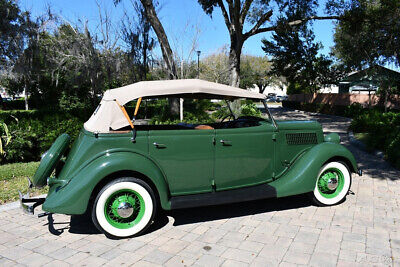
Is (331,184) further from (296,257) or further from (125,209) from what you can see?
(125,209)

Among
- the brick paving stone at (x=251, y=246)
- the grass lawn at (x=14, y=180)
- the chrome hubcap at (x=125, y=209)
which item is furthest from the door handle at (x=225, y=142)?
the grass lawn at (x=14, y=180)

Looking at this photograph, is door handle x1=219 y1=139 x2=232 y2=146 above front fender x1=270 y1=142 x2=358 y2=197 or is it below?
above

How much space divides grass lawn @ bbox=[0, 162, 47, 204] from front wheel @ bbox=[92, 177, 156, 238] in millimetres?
2173

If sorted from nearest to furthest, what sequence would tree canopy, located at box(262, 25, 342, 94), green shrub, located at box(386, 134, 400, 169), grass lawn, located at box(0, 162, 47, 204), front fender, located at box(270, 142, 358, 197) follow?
1. front fender, located at box(270, 142, 358, 197)
2. grass lawn, located at box(0, 162, 47, 204)
3. green shrub, located at box(386, 134, 400, 169)
4. tree canopy, located at box(262, 25, 342, 94)

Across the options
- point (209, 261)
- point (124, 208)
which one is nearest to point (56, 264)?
point (124, 208)

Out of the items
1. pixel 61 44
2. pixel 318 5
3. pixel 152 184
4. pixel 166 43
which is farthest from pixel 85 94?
pixel 152 184

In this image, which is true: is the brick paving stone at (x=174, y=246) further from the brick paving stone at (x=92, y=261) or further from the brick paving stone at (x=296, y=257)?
the brick paving stone at (x=296, y=257)

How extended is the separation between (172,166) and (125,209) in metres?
0.72

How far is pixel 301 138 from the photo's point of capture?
4301 mm

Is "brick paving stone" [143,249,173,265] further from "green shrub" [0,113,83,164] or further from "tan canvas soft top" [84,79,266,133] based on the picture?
"green shrub" [0,113,83,164]

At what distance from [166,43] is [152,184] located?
9.57 metres

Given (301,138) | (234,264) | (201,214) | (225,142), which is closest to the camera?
(234,264)

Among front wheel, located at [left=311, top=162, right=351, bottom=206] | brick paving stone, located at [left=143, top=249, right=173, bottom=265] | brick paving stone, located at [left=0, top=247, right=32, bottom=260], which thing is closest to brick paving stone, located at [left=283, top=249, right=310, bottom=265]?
brick paving stone, located at [left=143, top=249, right=173, bottom=265]

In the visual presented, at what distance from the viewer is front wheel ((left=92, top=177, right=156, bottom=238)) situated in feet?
10.6
